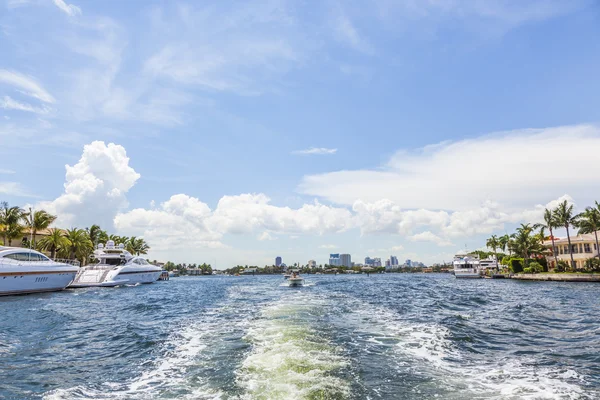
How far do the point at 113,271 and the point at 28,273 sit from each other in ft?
64.5

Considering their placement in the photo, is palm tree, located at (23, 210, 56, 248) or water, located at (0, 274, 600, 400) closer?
water, located at (0, 274, 600, 400)

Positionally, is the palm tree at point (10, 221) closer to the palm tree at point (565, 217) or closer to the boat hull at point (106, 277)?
the boat hull at point (106, 277)

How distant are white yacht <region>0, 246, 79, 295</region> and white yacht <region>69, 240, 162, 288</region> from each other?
29.0 feet

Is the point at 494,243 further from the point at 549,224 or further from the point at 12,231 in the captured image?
the point at 12,231

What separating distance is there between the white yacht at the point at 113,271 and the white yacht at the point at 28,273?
883 centimetres

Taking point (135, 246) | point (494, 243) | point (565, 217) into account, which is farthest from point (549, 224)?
point (135, 246)

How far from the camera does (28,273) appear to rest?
39.5m

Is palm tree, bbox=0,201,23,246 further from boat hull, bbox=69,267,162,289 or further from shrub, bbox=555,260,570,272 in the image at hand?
shrub, bbox=555,260,570,272

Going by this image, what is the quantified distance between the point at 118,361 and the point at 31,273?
36.4 meters

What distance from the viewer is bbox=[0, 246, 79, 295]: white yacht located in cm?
3731

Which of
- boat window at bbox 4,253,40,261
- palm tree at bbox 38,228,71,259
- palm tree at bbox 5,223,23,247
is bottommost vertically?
boat window at bbox 4,253,40,261

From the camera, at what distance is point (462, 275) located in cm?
10444

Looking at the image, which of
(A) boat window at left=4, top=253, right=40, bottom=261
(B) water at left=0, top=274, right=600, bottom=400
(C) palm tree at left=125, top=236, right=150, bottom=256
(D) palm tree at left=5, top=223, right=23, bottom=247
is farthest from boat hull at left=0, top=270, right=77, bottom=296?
(C) palm tree at left=125, top=236, right=150, bottom=256

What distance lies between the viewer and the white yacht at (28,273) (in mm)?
37312
